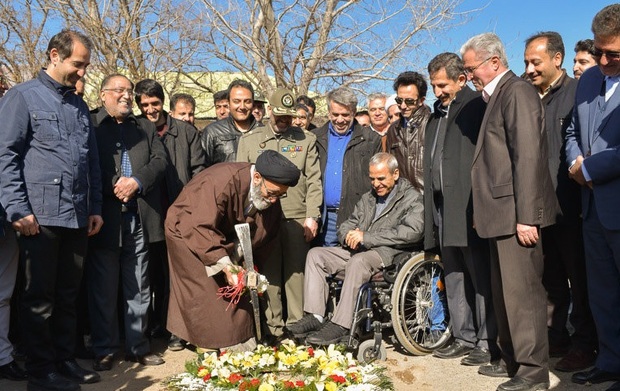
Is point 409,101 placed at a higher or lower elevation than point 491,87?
higher

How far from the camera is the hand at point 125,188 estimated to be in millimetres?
4879

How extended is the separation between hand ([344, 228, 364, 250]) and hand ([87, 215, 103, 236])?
195 centimetres

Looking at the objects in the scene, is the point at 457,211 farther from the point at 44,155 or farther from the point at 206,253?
the point at 44,155

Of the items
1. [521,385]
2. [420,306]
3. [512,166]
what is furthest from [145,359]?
[512,166]

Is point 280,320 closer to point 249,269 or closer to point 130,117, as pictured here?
point 249,269

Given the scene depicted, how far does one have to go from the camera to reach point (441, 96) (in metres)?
5.05

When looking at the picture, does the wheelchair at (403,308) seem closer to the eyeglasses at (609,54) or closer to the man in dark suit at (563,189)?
the man in dark suit at (563,189)

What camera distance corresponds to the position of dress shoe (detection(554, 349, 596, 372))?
4.55 meters

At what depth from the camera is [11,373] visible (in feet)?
15.4

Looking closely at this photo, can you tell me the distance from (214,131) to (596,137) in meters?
3.44

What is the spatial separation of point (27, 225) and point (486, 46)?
3.19m

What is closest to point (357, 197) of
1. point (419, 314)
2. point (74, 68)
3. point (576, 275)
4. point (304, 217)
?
point (304, 217)

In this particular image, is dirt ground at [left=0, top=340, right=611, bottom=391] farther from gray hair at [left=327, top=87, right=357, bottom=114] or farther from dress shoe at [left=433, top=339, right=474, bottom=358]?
gray hair at [left=327, top=87, right=357, bottom=114]

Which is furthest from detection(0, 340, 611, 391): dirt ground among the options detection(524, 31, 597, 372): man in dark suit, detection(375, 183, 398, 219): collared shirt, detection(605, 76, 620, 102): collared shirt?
detection(605, 76, 620, 102): collared shirt
